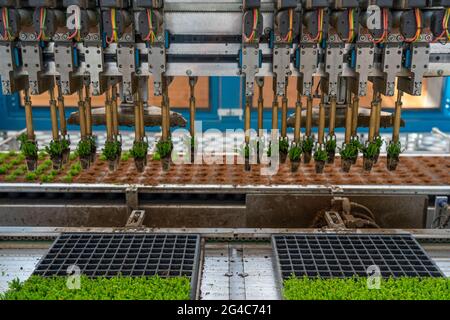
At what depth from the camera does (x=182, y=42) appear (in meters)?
3.14

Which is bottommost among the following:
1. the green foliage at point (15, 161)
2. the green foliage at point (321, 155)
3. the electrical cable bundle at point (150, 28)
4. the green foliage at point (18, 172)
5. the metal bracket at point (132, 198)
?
the metal bracket at point (132, 198)

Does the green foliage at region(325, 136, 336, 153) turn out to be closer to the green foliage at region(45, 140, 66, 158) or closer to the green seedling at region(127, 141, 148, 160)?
the green seedling at region(127, 141, 148, 160)

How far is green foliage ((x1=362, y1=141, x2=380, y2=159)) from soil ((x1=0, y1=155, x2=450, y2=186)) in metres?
0.95

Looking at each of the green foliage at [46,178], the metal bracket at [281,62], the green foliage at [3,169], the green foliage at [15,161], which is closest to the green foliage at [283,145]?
the metal bracket at [281,62]

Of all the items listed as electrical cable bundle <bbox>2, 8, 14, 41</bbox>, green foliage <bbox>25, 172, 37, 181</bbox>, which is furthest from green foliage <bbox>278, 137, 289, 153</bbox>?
green foliage <bbox>25, 172, 37, 181</bbox>

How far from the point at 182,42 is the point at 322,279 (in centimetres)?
163

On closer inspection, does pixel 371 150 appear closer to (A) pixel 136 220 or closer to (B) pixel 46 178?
(A) pixel 136 220

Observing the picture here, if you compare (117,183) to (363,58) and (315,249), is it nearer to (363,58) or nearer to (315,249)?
(315,249)

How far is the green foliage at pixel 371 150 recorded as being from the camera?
134 inches

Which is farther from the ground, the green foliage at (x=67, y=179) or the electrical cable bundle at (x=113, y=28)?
the electrical cable bundle at (x=113, y=28)

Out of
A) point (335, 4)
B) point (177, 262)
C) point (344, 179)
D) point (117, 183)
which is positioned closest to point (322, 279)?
point (177, 262)

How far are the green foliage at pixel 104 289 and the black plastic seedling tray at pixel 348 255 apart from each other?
588 mm

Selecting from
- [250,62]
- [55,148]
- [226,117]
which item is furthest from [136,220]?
[226,117]

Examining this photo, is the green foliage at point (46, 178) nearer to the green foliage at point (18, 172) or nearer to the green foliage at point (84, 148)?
the green foliage at point (18, 172)
